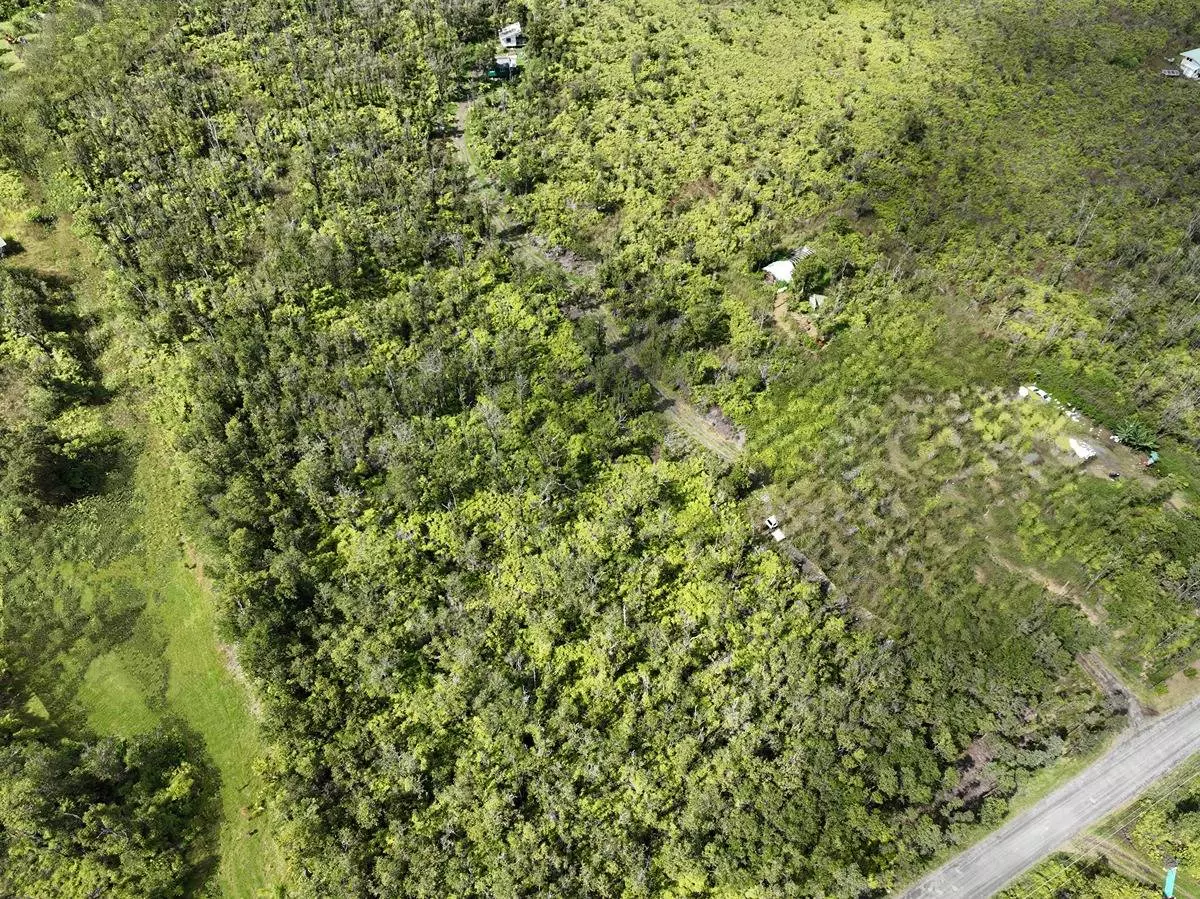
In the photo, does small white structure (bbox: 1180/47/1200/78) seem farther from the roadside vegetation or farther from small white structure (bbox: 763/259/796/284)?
the roadside vegetation

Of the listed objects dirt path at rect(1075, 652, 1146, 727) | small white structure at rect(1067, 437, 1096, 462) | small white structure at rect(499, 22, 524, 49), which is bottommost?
dirt path at rect(1075, 652, 1146, 727)

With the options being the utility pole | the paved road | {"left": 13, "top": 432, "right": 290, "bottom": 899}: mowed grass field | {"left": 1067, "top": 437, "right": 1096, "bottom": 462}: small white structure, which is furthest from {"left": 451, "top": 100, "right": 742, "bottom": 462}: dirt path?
{"left": 13, "top": 432, "right": 290, "bottom": 899}: mowed grass field

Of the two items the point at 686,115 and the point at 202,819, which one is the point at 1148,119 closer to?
the point at 686,115

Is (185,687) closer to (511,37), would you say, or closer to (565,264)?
(565,264)

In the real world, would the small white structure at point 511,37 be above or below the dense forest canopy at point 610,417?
above

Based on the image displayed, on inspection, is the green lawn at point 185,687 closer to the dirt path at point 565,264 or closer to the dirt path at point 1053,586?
the dirt path at point 565,264

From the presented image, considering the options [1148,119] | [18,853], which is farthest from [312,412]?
[1148,119]

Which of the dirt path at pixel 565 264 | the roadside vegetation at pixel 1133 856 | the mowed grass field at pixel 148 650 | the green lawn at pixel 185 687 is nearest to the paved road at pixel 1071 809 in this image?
the roadside vegetation at pixel 1133 856
